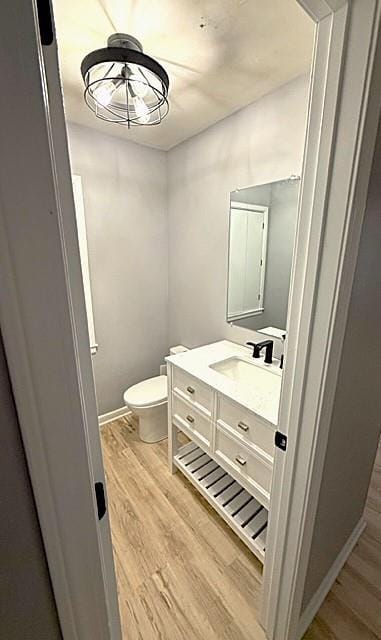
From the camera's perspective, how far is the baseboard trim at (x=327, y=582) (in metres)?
1.12

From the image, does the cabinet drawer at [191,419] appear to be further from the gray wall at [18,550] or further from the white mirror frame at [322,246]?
the gray wall at [18,550]

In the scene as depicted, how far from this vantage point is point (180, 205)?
2340mm

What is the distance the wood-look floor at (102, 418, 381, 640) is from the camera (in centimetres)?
115

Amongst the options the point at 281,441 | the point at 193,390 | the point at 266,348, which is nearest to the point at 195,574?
the point at 193,390

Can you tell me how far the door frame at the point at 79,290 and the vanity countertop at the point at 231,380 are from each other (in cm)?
35

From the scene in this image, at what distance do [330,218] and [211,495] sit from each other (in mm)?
1590

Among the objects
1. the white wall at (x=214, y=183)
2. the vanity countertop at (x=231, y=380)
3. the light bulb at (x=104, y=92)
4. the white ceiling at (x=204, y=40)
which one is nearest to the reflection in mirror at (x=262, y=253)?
the white wall at (x=214, y=183)

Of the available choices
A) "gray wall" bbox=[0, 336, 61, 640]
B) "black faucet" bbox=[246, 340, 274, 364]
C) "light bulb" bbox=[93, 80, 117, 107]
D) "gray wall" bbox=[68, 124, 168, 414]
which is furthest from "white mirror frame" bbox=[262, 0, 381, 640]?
"gray wall" bbox=[68, 124, 168, 414]

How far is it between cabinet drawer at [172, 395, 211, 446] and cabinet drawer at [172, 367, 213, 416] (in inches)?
2.0

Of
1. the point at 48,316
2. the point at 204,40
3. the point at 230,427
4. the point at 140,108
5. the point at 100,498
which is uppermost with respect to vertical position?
the point at 204,40

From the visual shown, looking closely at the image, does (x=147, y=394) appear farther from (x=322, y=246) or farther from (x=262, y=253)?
(x=322, y=246)

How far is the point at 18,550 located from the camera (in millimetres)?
393

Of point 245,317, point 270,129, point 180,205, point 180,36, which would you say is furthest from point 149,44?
point 245,317

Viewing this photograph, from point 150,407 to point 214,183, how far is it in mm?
1716
